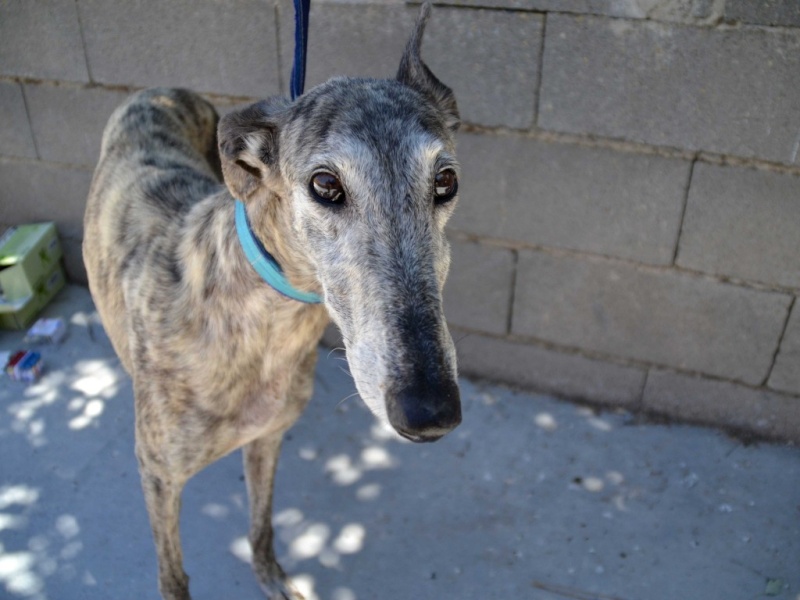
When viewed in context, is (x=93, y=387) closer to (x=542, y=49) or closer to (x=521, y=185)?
(x=521, y=185)

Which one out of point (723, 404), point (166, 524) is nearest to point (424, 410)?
point (166, 524)

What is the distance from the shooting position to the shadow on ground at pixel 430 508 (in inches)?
113

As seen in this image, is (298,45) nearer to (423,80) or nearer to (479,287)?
(423,80)

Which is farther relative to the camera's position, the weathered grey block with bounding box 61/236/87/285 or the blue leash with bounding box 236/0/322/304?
the weathered grey block with bounding box 61/236/87/285

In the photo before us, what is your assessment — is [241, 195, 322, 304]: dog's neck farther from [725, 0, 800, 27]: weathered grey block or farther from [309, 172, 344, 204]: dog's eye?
[725, 0, 800, 27]: weathered grey block

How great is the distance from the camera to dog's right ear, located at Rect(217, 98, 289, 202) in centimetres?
192

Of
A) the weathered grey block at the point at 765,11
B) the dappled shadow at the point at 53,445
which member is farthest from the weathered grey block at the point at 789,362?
the dappled shadow at the point at 53,445

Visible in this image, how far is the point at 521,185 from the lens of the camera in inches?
134

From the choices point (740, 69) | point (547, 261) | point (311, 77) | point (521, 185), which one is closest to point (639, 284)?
point (547, 261)

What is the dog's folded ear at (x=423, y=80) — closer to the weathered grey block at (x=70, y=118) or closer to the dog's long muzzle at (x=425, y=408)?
the dog's long muzzle at (x=425, y=408)

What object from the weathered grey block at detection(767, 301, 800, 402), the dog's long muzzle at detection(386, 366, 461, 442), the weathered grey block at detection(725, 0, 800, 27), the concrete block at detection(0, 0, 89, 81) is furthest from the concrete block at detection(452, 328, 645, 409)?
the concrete block at detection(0, 0, 89, 81)

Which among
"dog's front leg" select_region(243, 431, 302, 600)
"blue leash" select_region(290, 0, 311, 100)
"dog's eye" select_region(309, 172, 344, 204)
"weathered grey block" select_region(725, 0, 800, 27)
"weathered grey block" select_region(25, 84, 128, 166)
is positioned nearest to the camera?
"dog's eye" select_region(309, 172, 344, 204)

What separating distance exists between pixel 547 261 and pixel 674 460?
3.79 ft

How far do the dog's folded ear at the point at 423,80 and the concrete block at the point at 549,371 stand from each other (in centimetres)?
170
